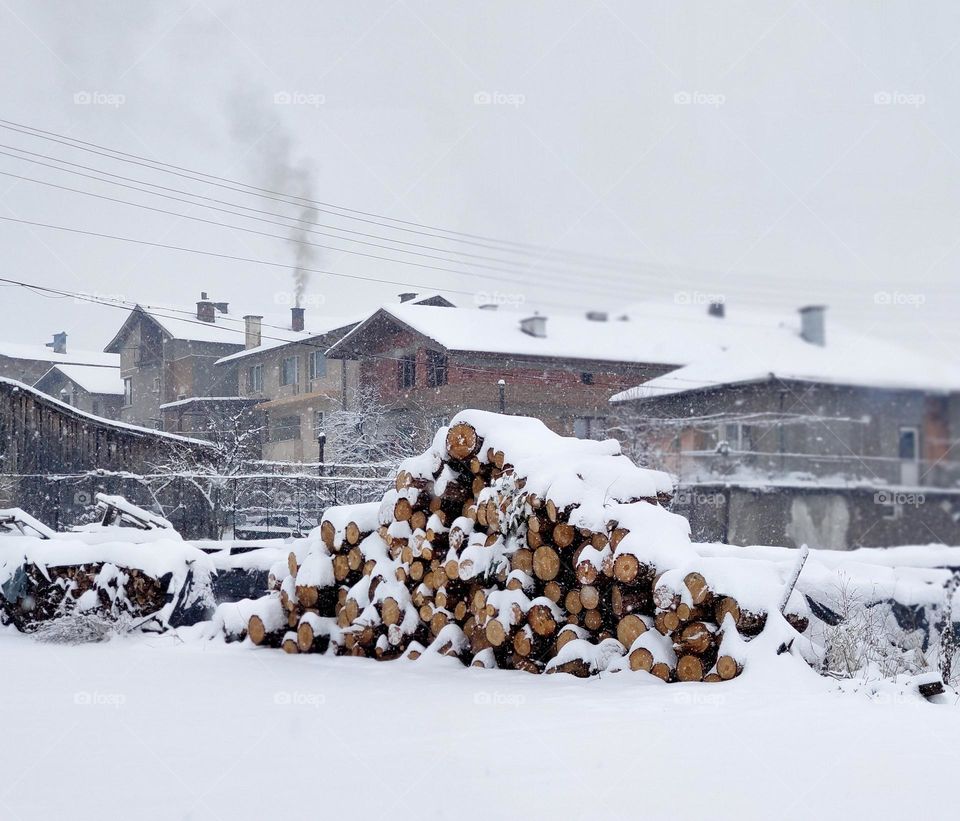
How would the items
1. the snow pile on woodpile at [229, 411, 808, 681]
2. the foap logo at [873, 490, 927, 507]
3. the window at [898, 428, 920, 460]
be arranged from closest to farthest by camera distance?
the window at [898, 428, 920, 460] < the foap logo at [873, 490, 927, 507] < the snow pile on woodpile at [229, 411, 808, 681]

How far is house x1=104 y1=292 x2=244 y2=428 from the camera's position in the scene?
2955 cm

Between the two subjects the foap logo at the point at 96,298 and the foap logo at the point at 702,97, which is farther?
the foap logo at the point at 96,298

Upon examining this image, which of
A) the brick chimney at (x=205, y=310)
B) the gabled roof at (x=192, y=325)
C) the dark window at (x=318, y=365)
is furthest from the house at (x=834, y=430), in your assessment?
the brick chimney at (x=205, y=310)

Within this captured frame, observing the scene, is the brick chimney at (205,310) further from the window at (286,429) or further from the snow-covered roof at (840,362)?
the snow-covered roof at (840,362)

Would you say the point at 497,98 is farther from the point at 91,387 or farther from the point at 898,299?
the point at 91,387

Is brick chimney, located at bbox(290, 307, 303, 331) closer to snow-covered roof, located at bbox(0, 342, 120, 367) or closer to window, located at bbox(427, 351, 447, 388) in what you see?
window, located at bbox(427, 351, 447, 388)

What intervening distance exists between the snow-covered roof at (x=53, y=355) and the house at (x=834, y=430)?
22496 millimetres

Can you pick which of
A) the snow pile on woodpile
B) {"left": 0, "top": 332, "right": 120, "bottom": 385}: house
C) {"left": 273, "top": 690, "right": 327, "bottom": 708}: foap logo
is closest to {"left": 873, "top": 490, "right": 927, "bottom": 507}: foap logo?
the snow pile on woodpile

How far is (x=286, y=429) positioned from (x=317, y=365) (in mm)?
2141

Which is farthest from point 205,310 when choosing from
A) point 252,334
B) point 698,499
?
point 698,499

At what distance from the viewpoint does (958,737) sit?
4297 mm

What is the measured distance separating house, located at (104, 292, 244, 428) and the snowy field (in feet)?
78.9

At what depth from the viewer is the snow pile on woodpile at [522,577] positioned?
18.9 feet

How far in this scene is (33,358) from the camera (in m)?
30.1
